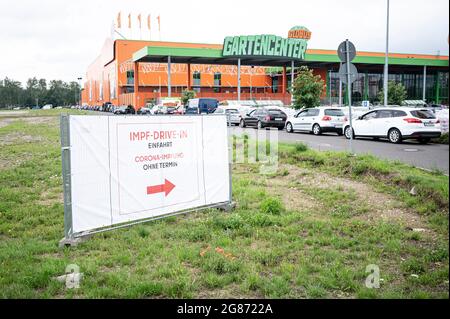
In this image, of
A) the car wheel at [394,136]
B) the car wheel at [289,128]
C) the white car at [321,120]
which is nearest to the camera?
the car wheel at [394,136]

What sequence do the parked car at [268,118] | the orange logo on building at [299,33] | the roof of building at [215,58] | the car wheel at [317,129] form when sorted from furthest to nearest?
the orange logo on building at [299,33] < the roof of building at [215,58] < the parked car at [268,118] < the car wheel at [317,129]

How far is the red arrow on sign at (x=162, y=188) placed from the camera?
6.81 meters

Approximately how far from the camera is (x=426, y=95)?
8275 cm

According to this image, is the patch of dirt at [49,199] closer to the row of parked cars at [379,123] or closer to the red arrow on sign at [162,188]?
the red arrow on sign at [162,188]

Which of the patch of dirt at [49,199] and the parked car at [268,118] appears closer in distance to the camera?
the patch of dirt at [49,199]

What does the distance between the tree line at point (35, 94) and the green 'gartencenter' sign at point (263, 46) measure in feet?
404

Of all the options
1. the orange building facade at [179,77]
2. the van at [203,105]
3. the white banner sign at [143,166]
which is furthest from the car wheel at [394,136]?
the orange building facade at [179,77]

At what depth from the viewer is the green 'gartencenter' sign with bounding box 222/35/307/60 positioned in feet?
190

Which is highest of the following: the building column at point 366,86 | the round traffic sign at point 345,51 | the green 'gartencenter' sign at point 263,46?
the green 'gartencenter' sign at point 263,46

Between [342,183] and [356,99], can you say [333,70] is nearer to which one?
[356,99]

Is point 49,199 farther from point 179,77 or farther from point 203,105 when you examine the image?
point 179,77

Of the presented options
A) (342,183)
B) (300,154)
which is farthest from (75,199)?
(300,154)

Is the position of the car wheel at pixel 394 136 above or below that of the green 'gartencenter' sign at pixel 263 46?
below

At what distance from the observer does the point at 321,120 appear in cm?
2542
